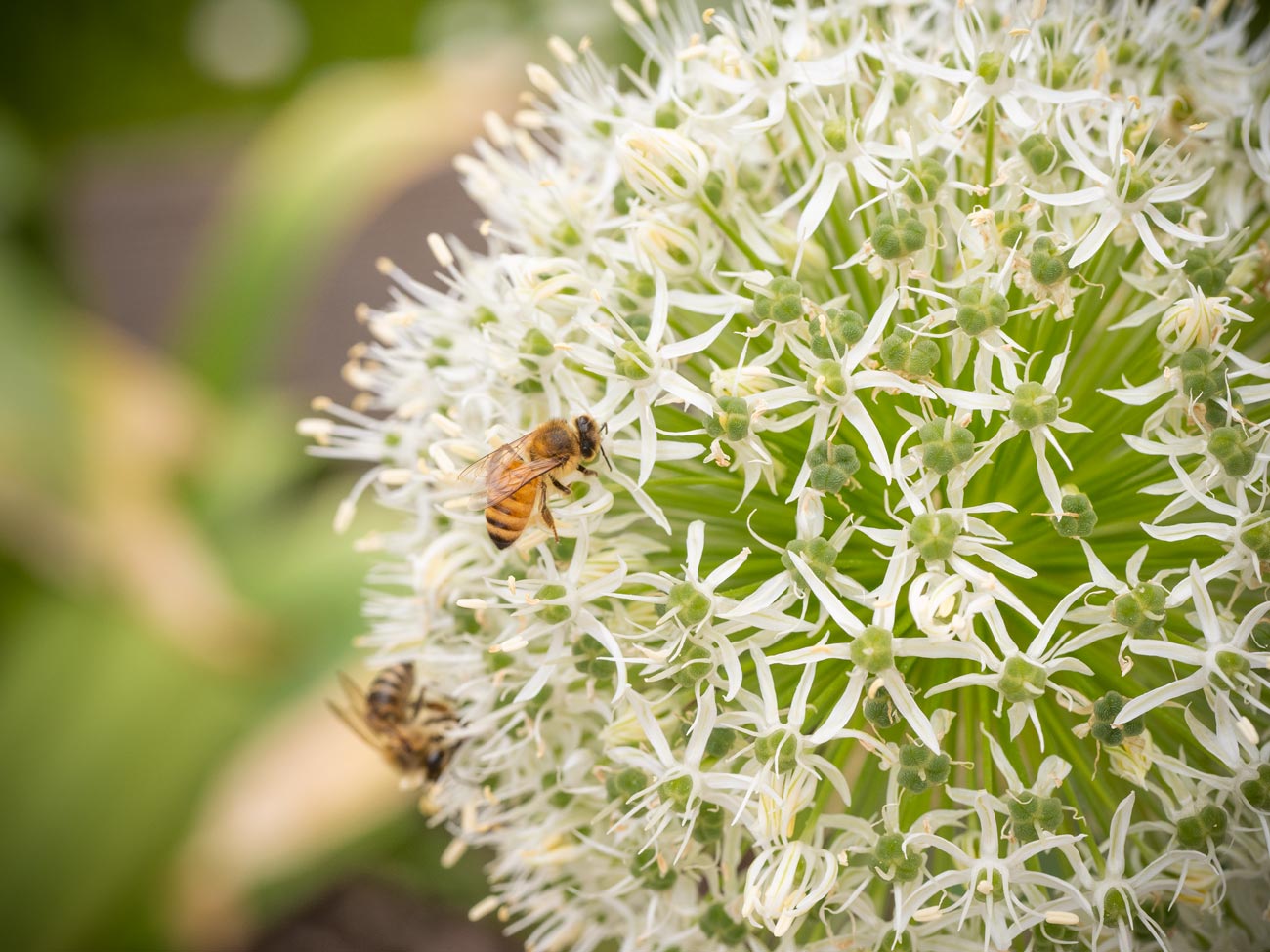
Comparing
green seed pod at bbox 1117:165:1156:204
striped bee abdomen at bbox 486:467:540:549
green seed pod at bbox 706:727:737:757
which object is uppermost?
striped bee abdomen at bbox 486:467:540:549

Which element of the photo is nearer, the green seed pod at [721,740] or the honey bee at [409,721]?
the green seed pod at [721,740]

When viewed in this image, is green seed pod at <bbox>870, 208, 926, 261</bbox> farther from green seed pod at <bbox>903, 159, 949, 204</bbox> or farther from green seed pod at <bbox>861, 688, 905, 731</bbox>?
green seed pod at <bbox>861, 688, 905, 731</bbox>

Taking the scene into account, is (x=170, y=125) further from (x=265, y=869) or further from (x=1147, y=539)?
(x=1147, y=539)

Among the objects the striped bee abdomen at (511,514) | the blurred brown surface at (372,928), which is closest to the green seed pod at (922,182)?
the striped bee abdomen at (511,514)

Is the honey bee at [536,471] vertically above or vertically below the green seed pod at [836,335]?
above

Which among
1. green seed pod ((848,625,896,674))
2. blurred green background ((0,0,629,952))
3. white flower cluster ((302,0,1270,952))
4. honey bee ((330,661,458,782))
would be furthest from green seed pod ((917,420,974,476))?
blurred green background ((0,0,629,952))

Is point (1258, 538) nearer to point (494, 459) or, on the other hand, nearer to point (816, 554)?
point (816, 554)

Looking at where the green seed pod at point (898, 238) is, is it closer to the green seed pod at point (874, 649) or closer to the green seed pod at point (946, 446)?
the green seed pod at point (946, 446)
